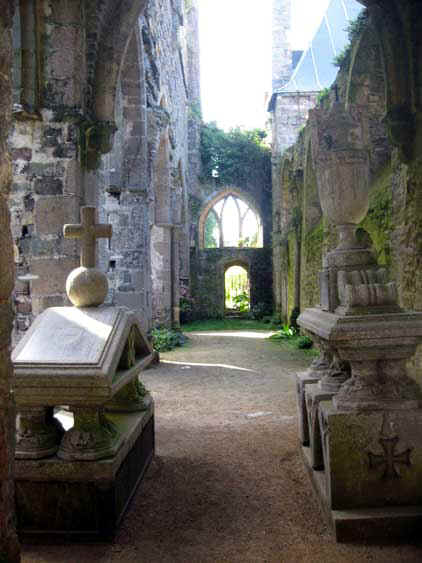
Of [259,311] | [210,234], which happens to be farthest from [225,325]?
[210,234]

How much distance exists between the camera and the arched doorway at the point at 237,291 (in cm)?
2009

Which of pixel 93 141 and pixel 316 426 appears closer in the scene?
pixel 316 426

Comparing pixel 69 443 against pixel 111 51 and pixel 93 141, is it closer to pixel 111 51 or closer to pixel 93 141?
pixel 93 141

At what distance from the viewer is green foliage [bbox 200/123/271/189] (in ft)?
65.6

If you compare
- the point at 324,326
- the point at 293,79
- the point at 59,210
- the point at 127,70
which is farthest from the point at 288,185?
the point at 324,326

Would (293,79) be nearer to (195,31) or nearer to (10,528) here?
(195,31)

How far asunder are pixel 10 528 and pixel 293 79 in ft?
60.2

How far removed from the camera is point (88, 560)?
7.88ft

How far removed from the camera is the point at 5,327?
177cm

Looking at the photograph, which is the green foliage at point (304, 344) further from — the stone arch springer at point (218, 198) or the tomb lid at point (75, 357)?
the stone arch springer at point (218, 198)

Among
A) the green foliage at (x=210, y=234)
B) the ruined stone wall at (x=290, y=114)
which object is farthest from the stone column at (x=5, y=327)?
the green foliage at (x=210, y=234)

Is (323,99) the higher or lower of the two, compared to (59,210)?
higher

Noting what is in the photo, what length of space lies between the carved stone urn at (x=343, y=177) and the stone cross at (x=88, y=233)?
1534mm

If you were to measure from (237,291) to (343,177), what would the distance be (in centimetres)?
1798
